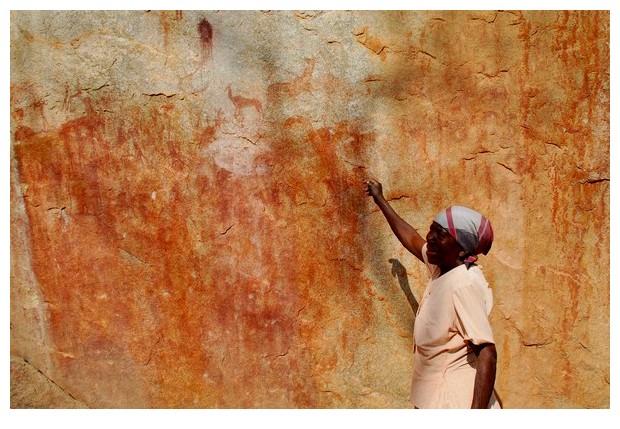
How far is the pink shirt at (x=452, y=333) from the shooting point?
9.10 feet

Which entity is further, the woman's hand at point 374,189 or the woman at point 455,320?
the woman's hand at point 374,189

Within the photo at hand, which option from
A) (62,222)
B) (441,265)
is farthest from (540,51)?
(62,222)

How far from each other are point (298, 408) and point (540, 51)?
5.79ft

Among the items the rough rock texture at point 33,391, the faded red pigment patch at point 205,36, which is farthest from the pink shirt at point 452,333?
the rough rock texture at point 33,391

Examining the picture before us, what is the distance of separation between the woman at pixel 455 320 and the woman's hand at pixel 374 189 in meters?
0.63

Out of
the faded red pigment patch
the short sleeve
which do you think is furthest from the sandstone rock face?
the short sleeve

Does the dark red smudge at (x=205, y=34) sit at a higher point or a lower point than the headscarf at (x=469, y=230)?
higher

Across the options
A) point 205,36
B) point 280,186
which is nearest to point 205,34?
point 205,36

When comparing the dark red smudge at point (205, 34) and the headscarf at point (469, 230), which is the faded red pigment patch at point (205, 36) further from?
the headscarf at point (469, 230)

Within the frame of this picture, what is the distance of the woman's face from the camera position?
9.43ft

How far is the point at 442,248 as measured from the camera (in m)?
2.89

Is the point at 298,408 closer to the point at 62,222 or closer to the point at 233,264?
the point at 233,264

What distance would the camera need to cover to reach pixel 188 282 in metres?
3.62

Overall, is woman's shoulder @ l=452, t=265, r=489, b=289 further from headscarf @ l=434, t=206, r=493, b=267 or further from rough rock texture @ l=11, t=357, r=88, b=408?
rough rock texture @ l=11, t=357, r=88, b=408
